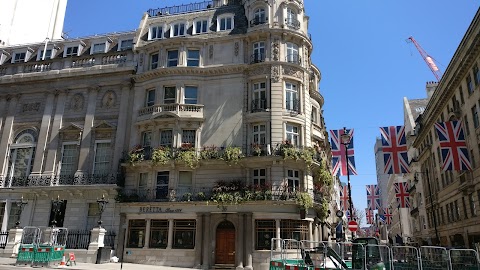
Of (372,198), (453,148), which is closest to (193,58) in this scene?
(453,148)

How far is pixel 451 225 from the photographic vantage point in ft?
117

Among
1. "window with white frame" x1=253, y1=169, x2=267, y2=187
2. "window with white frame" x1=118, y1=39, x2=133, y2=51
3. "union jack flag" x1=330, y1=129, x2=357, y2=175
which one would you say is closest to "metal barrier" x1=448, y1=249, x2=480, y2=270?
"union jack flag" x1=330, y1=129, x2=357, y2=175

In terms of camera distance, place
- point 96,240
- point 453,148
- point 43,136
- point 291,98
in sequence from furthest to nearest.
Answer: point 43,136, point 291,98, point 96,240, point 453,148

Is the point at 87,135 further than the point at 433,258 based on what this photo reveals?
Yes

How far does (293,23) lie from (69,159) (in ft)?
78.2

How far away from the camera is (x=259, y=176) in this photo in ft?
91.5

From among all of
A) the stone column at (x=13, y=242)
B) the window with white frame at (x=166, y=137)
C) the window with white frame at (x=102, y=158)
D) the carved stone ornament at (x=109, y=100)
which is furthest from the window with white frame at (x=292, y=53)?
the stone column at (x=13, y=242)

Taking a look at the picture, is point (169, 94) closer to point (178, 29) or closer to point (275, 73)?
point (178, 29)

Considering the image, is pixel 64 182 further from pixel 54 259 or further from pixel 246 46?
pixel 246 46

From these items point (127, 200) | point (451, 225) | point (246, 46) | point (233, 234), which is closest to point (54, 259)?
point (127, 200)

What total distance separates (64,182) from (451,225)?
122 feet

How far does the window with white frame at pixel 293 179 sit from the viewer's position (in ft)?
90.2

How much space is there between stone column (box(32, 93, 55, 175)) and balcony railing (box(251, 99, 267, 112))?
19.8 meters

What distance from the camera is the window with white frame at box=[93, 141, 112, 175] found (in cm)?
3150
